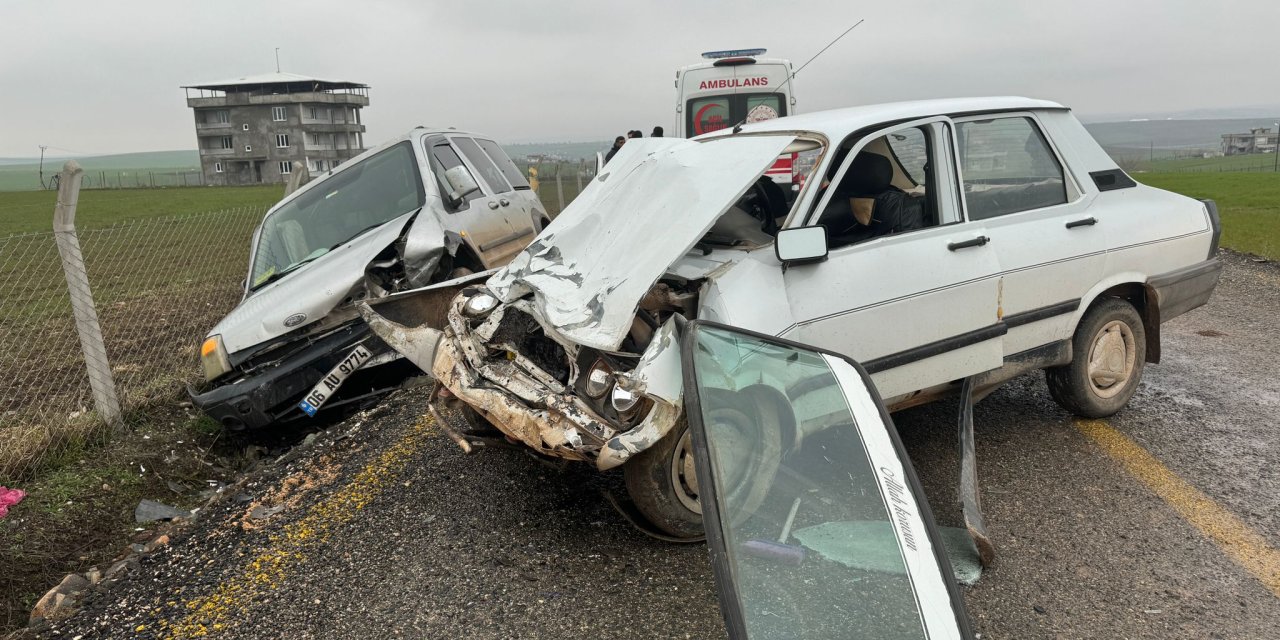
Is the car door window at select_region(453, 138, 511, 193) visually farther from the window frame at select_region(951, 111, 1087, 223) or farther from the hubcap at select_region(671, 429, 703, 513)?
the hubcap at select_region(671, 429, 703, 513)

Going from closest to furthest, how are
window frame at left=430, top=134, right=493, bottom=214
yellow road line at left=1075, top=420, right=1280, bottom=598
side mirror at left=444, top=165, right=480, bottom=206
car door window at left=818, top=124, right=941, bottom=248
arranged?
yellow road line at left=1075, top=420, right=1280, bottom=598, car door window at left=818, top=124, right=941, bottom=248, side mirror at left=444, top=165, right=480, bottom=206, window frame at left=430, top=134, right=493, bottom=214

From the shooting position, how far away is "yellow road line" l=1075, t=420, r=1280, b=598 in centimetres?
326

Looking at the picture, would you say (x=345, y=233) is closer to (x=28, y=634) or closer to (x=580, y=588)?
(x=28, y=634)

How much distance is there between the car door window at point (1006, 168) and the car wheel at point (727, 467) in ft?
6.54

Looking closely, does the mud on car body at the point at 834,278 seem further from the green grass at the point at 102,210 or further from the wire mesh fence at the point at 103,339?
the green grass at the point at 102,210

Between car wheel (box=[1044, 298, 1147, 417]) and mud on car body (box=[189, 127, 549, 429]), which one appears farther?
mud on car body (box=[189, 127, 549, 429])

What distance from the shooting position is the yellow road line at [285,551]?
3.30 meters

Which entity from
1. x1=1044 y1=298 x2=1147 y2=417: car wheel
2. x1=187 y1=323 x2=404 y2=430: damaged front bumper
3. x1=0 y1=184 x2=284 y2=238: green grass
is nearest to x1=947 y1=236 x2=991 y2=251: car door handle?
x1=1044 y1=298 x2=1147 y2=417: car wheel

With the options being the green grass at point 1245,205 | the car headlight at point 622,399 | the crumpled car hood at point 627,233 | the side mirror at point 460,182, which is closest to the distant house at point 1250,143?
the green grass at point 1245,205

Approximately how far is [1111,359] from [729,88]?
952 centimetres

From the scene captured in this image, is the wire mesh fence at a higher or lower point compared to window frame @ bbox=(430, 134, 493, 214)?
lower

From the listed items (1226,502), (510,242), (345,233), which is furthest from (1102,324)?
(345,233)

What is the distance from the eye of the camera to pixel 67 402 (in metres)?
6.15

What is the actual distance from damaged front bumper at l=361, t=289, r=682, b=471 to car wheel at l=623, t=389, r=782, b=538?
0.22 meters
